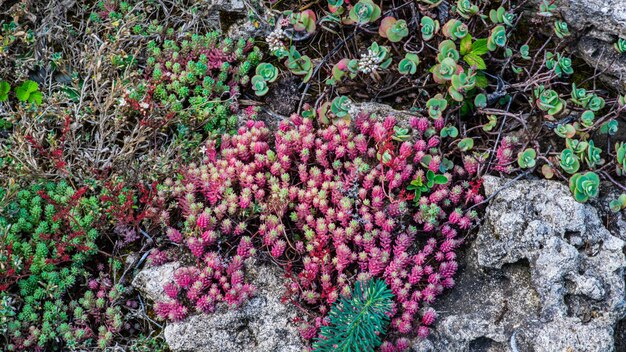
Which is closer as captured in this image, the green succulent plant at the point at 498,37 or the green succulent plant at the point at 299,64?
the green succulent plant at the point at 498,37

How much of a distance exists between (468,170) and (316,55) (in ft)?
5.75

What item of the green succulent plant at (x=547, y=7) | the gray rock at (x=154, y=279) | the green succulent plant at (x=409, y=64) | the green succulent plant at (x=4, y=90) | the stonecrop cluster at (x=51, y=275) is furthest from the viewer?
the green succulent plant at (x=4, y=90)

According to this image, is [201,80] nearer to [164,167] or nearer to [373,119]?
[164,167]

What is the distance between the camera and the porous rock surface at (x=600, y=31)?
4.30 meters

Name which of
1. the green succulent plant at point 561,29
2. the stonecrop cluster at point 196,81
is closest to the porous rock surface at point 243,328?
the stonecrop cluster at point 196,81

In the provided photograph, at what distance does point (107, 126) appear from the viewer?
15.8ft

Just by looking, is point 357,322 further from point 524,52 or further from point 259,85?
point 524,52

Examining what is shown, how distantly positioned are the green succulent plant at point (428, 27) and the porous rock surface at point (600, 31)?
888 millimetres

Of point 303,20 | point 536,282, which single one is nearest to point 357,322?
point 536,282

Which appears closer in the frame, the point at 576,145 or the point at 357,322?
the point at 357,322

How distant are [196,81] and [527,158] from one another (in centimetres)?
288

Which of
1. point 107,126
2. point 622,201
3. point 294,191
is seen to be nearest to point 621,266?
point 622,201

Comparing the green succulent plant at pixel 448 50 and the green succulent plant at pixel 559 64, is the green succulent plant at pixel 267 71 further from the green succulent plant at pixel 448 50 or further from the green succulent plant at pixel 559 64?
the green succulent plant at pixel 559 64

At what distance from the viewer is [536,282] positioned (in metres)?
3.87
